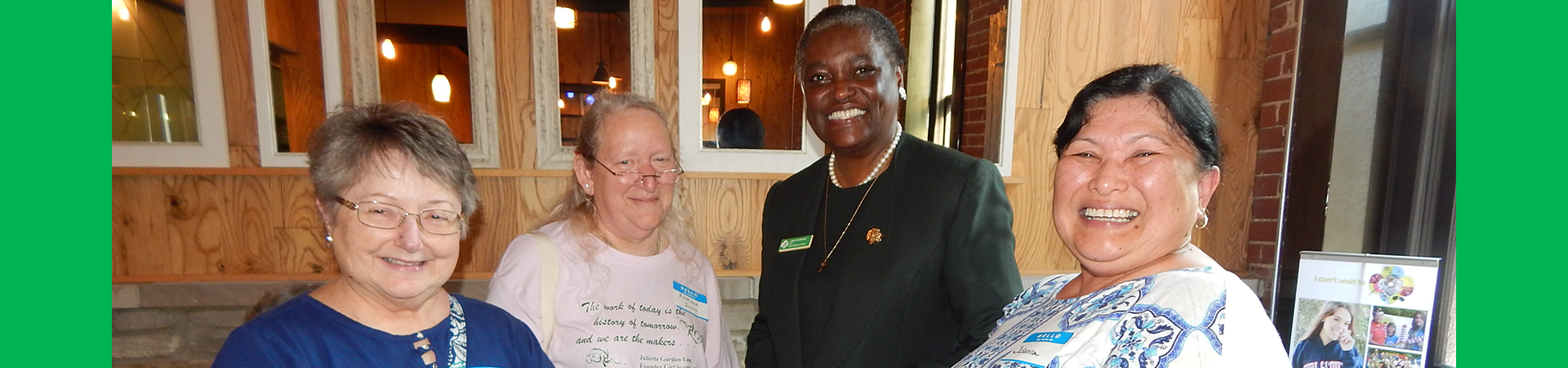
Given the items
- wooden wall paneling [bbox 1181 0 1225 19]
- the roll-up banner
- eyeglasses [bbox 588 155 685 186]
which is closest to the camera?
eyeglasses [bbox 588 155 685 186]

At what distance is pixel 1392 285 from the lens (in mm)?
Result: 2311

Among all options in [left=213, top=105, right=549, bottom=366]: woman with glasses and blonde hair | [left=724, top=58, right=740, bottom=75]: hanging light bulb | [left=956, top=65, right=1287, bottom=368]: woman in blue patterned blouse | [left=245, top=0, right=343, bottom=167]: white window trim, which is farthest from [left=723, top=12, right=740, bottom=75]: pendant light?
[left=956, top=65, right=1287, bottom=368]: woman in blue patterned blouse

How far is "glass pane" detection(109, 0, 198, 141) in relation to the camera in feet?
8.73

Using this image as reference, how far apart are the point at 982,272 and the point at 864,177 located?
39cm

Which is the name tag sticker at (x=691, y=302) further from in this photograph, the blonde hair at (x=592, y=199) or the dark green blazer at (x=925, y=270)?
the dark green blazer at (x=925, y=270)

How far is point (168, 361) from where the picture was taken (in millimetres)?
2787

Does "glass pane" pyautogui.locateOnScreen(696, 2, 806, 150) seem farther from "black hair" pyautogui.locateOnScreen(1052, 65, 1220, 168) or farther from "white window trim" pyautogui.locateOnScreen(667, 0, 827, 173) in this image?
"black hair" pyautogui.locateOnScreen(1052, 65, 1220, 168)

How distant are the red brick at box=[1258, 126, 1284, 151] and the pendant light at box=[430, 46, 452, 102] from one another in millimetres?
3816

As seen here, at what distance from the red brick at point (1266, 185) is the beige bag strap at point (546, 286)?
10.7 ft

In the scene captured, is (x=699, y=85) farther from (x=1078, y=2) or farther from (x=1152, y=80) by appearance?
(x=1152, y=80)

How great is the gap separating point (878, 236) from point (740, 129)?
1.70m

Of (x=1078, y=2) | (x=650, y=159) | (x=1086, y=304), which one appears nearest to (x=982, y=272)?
(x=1086, y=304)

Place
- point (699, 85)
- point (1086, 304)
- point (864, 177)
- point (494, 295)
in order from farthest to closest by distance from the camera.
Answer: point (699, 85), point (864, 177), point (494, 295), point (1086, 304)

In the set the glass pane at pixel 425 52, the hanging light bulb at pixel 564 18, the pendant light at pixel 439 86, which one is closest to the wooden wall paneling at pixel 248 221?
the glass pane at pixel 425 52
